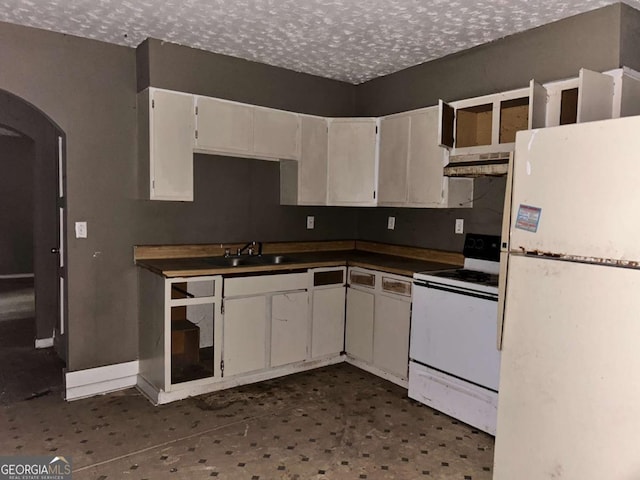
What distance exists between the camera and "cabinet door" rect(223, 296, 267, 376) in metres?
3.44

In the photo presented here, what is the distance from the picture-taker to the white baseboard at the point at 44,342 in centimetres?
445

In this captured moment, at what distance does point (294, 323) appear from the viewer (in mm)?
3777

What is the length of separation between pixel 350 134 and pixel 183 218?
1604mm

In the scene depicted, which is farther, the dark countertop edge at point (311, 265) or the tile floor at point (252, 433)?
the dark countertop edge at point (311, 265)

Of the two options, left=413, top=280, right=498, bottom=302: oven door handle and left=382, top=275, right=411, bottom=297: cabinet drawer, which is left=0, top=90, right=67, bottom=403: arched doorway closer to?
left=382, top=275, right=411, bottom=297: cabinet drawer

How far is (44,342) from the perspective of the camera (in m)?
4.47

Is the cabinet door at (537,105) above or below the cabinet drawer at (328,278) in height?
above

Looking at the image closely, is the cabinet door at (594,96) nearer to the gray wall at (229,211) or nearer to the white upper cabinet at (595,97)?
the white upper cabinet at (595,97)

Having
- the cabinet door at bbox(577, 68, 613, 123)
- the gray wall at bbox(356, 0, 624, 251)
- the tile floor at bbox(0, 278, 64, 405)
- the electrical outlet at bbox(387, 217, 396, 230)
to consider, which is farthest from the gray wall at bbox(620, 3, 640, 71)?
the tile floor at bbox(0, 278, 64, 405)

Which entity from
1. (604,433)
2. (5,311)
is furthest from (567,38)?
(5,311)

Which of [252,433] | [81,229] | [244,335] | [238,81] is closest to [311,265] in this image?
[244,335]

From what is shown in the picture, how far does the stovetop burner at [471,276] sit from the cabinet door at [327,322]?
977 millimetres

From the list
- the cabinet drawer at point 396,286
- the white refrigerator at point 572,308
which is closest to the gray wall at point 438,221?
the cabinet drawer at point 396,286

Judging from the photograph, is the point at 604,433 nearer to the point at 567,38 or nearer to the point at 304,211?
the point at 567,38
